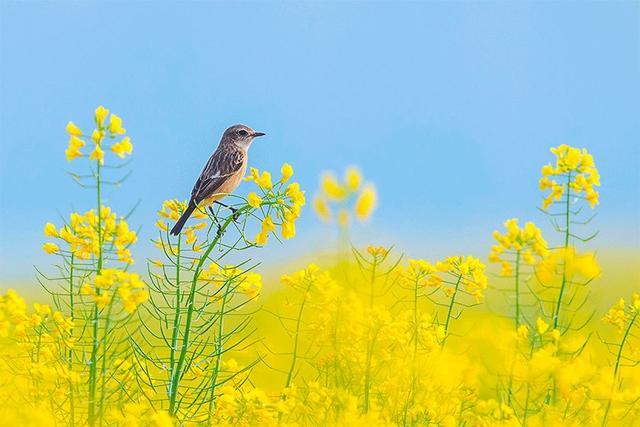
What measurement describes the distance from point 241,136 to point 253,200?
2.86 m

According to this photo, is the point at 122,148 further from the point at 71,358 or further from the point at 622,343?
the point at 622,343

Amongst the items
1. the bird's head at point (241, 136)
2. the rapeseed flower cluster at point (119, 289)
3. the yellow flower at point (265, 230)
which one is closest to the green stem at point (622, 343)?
the yellow flower at point (265, 230)

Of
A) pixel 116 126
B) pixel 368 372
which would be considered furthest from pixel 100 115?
pixel 368 372

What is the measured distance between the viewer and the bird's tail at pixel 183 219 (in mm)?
3984

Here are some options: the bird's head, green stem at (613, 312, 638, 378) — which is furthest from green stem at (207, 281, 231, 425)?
the bird's head

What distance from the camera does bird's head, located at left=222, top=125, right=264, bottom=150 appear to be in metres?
6.33

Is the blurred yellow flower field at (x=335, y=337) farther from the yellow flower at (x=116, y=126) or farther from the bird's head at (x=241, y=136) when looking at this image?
the bird's head at (x=241, y=136)

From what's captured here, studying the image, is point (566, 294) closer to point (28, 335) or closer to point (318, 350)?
point (318, 350)

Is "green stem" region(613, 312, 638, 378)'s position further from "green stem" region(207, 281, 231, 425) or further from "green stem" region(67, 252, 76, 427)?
"green stem" region(67, 252, 76, 427)

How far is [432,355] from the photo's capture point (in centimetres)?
382

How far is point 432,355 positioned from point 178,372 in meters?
1.17

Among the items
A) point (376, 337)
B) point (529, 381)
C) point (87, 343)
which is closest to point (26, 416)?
point (87, 343)

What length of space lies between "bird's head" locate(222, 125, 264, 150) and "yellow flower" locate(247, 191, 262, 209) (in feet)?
8.71

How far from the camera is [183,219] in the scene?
411 cm
